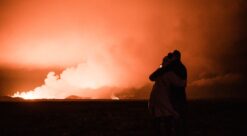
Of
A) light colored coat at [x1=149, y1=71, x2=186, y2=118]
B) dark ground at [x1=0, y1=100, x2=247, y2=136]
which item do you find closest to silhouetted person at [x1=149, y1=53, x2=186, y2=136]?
light colored coat at [x1=149, y1=71, x2=186, y2=118]

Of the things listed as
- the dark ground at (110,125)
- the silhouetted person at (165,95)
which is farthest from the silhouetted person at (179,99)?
the dark ground at (110,125)

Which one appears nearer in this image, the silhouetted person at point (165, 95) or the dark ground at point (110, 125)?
the silhouetted person at point (165, 95)

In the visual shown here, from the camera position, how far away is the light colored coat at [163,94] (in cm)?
924

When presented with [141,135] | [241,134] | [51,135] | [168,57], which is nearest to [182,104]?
[168,57]

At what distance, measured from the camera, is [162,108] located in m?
9.28

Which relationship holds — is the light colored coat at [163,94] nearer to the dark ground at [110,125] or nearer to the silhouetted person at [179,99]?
the silhouetted person at [179,99]

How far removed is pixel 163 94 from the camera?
30.9 ft

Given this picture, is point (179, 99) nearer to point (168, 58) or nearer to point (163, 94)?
point (163, 94)

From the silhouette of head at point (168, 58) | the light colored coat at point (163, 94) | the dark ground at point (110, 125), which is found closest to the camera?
the light colored coat at point (163, 94)

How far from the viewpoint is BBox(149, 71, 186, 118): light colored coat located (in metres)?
9.24

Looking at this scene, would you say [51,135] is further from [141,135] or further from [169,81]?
[169,81]

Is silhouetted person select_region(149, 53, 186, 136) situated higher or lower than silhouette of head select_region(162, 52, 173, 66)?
lower

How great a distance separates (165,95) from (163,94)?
5 centimetres

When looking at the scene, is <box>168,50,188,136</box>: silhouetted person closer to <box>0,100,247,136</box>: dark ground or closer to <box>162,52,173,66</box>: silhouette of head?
<box>162,52,173,66</box>: silhouette of head
